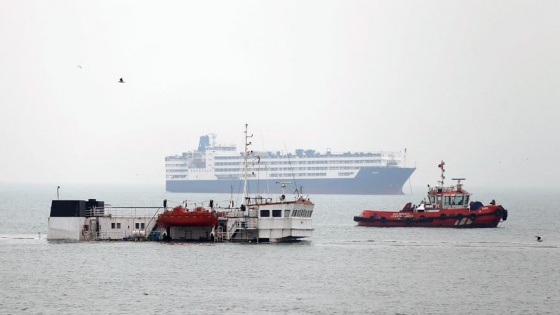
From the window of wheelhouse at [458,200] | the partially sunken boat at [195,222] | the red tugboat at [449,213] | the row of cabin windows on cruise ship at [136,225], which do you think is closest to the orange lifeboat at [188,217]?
the partially sunken boat at [195,222]

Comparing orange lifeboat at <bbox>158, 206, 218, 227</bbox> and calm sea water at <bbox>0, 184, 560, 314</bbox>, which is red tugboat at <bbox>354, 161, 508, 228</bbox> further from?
orange lifeboat at <bbox>158, 206, 218, 227</bbox>

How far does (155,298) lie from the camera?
5744 centimetres

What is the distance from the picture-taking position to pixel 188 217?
82.1m

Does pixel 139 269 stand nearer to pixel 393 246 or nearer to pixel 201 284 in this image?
pixel 201 284

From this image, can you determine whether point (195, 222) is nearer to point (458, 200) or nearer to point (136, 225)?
point (136, 225)

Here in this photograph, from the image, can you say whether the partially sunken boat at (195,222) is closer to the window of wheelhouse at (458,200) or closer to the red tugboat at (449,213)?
the red tugboat at (449,213)

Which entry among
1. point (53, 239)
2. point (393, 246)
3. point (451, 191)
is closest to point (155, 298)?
point (53, 239)

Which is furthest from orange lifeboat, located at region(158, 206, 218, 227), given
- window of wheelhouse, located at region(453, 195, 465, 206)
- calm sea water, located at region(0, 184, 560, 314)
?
Result: window of wheelhouse, located at region(453, 195, 465, 206)

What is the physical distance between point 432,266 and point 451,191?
46.8 m

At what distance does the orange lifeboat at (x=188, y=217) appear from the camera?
8212cm

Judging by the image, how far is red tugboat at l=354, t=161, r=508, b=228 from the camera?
397ft

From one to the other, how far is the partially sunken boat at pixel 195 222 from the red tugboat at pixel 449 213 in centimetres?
3827

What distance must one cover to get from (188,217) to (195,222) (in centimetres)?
80

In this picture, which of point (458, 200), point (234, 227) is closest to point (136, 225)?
point (234, 227)
